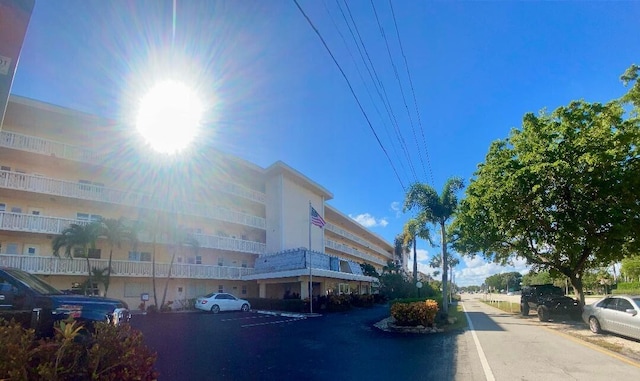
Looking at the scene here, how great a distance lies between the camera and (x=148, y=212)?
25.2 meters

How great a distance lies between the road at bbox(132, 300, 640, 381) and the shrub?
138 centimetres

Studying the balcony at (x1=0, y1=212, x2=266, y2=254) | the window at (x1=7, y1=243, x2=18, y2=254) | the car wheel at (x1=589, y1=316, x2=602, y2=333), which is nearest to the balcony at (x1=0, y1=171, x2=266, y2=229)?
the balcony at (x1=0, y1=212, x2=266, y2=254)

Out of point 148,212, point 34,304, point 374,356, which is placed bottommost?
point 374,356

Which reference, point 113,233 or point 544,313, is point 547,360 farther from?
point 113,233

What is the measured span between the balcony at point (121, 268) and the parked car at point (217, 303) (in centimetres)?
328

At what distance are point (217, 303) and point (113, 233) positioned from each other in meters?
8.11

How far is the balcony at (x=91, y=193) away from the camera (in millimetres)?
20648

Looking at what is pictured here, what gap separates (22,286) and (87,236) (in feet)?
53.7

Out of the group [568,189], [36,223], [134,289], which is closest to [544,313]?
[568,189]

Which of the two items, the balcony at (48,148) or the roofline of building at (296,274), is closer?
the balcony at (48,148)

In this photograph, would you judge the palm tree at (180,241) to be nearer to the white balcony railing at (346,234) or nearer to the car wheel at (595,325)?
the white balcony railing at (346,234)

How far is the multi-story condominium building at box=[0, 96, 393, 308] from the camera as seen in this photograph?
21594mm

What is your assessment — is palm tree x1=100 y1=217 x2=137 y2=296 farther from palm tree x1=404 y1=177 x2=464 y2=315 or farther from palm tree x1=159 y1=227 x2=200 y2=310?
palm tree x1=404 y1=177 x2=464 y2=315

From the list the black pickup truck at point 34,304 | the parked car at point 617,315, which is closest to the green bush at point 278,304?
the parked car at point 617,315
